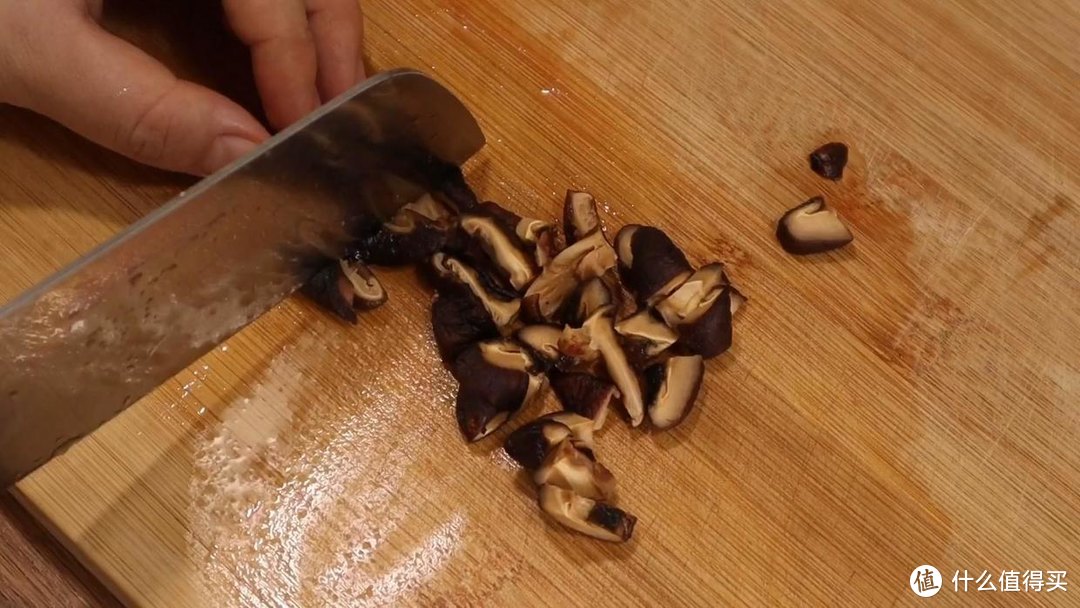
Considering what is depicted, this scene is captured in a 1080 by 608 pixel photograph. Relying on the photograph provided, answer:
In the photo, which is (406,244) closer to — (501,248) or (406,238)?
(406,238)

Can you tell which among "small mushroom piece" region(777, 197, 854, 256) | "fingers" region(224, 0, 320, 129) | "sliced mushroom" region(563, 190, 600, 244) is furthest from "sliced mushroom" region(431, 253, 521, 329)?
"small mushroom piece" region(777, 197, 854, 256)

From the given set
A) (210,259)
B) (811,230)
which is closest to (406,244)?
(210,259)

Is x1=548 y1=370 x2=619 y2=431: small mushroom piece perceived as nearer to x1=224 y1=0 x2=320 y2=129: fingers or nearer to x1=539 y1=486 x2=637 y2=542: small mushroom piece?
x1=539 y1=486 x2=637 y2=542: small mushroom piece

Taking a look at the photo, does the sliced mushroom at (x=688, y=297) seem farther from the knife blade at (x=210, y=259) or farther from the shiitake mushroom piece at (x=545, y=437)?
the knife blade at (x=210, y=259)

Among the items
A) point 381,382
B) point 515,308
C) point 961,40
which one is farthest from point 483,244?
point 961,40

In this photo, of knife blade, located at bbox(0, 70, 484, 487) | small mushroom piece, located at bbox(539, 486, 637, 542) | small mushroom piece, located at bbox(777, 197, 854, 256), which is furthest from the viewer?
small mushroom piece, located at bbox(777, 197, 854, 256)
